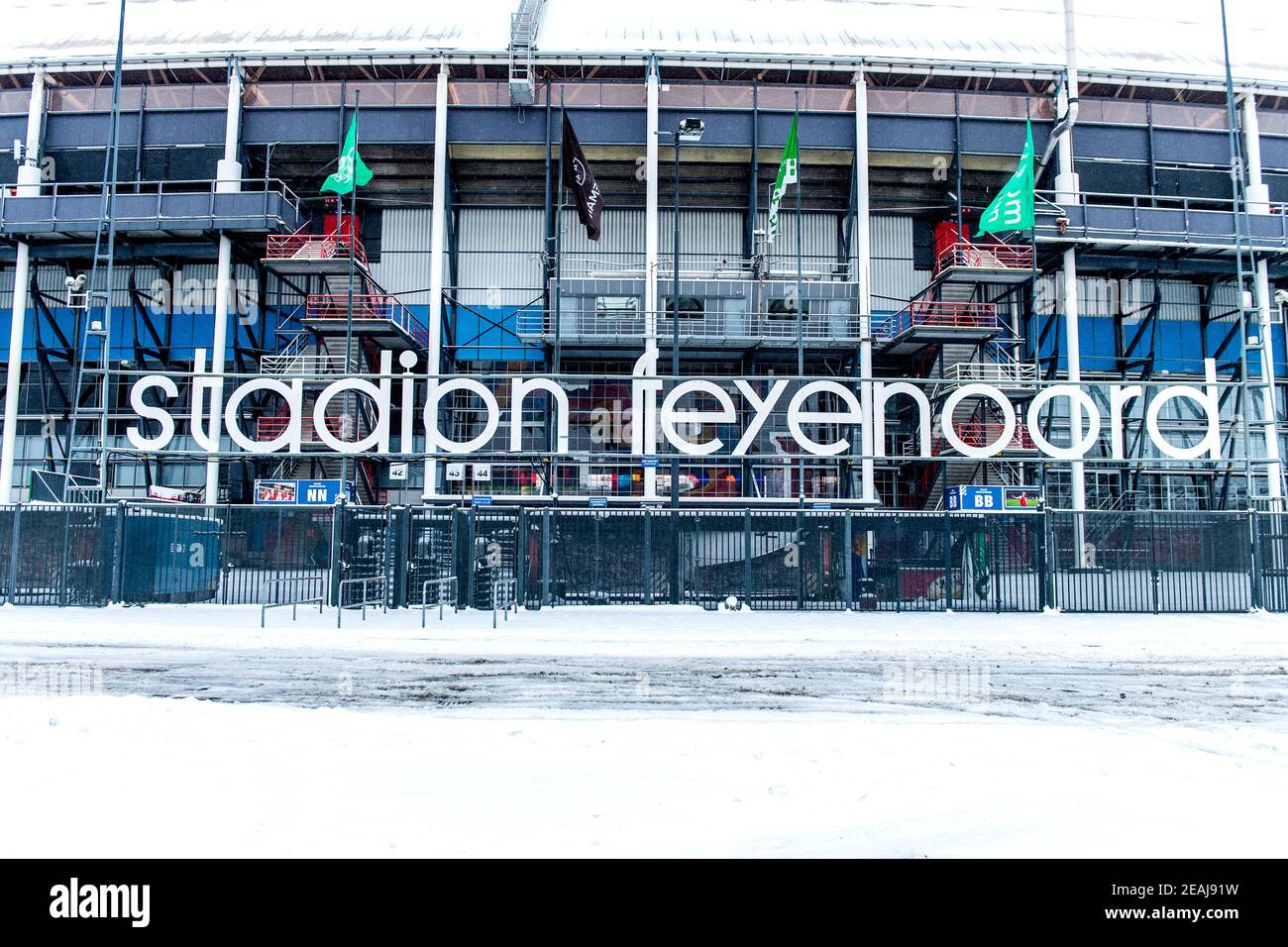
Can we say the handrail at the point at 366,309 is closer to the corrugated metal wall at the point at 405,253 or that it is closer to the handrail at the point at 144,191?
the corrugated metal wall at the point at 405,253

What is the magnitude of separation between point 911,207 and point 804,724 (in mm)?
33111

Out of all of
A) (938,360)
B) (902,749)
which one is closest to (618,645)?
(902,749)

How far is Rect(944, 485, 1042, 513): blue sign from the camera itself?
1184 inches

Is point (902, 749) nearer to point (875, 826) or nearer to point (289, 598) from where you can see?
point (875, 826)

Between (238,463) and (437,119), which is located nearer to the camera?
(437,119)

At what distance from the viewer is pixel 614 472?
35.0 m

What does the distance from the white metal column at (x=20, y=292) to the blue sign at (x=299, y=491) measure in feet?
34.9

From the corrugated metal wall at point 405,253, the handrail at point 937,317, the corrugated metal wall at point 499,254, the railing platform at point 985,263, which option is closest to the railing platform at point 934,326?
the handrail at point 937,317

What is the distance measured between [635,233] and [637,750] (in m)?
32.7

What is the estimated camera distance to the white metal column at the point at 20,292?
109ft

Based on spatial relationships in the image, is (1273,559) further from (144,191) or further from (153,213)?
(144,191)

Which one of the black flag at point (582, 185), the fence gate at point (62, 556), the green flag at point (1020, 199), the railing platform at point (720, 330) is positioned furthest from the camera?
the railing platform at point (720, 330)

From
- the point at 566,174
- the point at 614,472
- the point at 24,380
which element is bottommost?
the point at 614,472

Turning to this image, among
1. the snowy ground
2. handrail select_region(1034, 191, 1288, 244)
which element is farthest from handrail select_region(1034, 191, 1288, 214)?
the snowy ground
